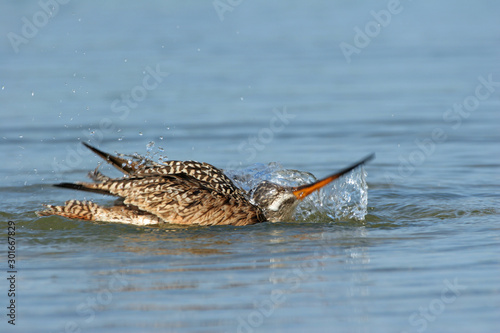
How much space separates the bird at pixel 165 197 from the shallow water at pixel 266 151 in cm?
19

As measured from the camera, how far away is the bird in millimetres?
8664

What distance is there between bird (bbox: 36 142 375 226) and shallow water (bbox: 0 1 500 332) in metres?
0.19

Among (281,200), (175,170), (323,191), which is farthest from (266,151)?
(175,170)

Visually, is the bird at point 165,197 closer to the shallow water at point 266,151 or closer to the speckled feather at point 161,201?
the speckled feather at point 161,201

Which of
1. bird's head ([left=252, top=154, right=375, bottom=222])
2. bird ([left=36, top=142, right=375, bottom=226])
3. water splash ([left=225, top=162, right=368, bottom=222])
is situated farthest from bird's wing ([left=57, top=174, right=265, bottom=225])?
water splash ([left=225, top=162, right=368, bottom=222])

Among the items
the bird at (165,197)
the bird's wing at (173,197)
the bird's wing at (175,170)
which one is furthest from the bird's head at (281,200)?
the bird's wing at (173,197)

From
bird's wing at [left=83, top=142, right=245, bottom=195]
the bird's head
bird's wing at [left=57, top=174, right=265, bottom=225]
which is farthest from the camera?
the bird's head

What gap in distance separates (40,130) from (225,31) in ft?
Answer: 25.2

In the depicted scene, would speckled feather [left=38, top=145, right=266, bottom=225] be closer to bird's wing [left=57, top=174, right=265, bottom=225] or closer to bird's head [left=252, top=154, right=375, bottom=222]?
bird's wing [left=57, top=174, right=265, bottom=225]

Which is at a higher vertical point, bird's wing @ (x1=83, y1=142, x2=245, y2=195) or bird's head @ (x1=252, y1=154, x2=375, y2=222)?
bird's wing @ (x1=83, y1=142, x2=245, y2=195)

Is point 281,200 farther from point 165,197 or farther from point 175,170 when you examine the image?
point 165,197

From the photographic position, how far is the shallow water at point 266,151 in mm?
6156

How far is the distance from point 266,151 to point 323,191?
2.71 metres

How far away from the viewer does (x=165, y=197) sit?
8672mm
